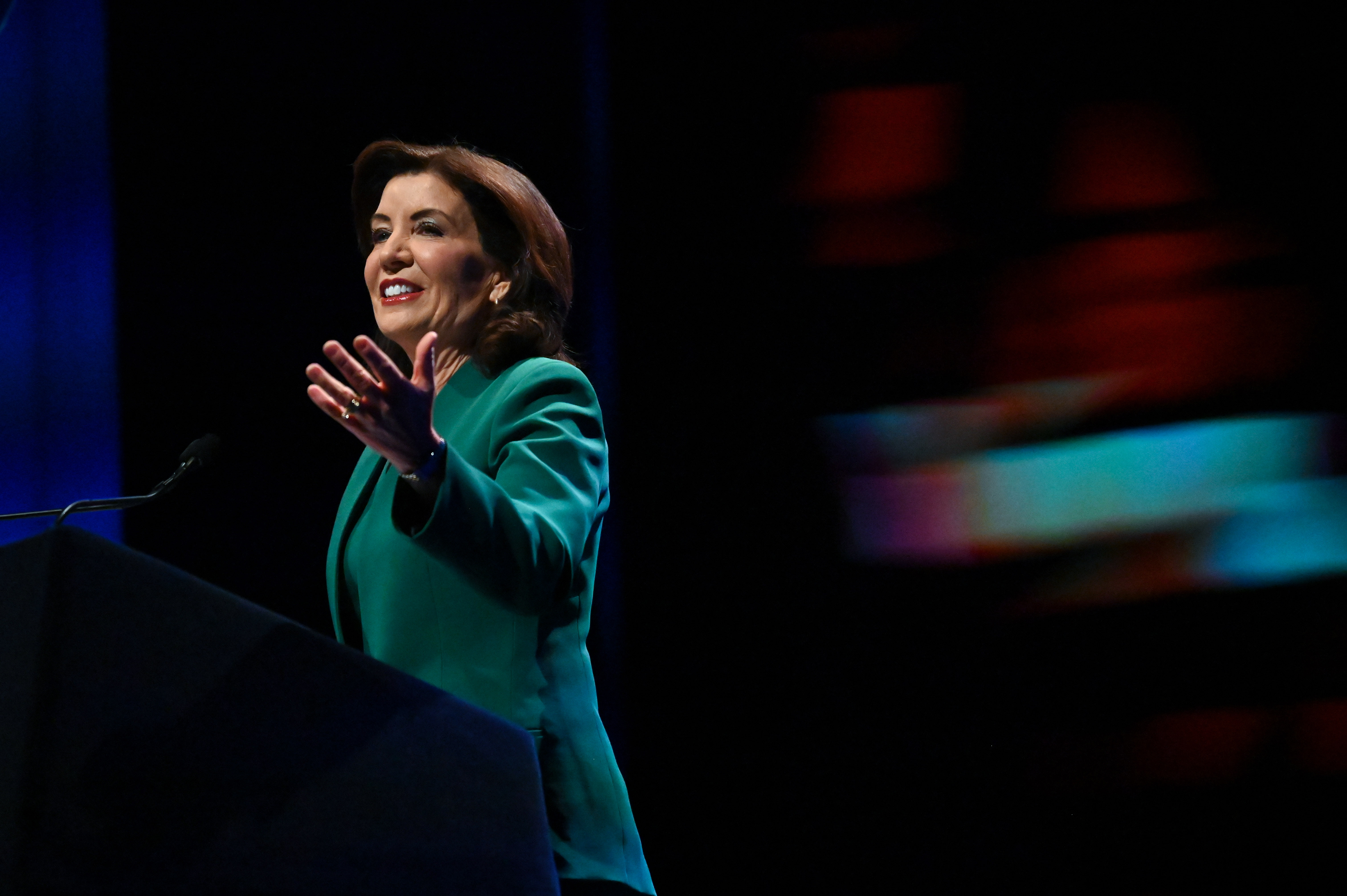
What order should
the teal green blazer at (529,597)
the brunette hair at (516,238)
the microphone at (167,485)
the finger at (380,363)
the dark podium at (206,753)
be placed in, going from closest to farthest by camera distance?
the dark podium at (206,753) → the finger at (380,363) → the teal green blazer at (529,597) → the microphone at (167,485) → the brunette hair at (516,238)

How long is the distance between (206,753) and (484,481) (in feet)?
0.96

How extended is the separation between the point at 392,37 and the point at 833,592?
A: 1374mm

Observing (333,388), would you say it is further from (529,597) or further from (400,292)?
(400,292)

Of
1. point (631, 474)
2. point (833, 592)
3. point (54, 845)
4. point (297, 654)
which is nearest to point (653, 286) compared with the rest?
point (631, 474)

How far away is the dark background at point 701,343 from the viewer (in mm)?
2020

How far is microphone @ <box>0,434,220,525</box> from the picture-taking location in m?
1.06

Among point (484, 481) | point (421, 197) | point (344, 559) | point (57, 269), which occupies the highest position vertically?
point (421, 197)

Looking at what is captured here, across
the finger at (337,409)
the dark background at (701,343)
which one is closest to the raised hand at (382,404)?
the finger at (337,409)

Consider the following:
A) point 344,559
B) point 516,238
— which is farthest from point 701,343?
point 344,559

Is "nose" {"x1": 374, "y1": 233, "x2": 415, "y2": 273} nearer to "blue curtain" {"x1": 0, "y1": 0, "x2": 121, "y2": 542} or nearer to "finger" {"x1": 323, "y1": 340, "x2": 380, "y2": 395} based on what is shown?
"finger" {"x1": 323, "y1": 340, "x2": 380, "y2": 395}

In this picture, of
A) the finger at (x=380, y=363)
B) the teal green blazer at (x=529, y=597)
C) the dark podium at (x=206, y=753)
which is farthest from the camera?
the teal green blazer at (x=529, y=597)

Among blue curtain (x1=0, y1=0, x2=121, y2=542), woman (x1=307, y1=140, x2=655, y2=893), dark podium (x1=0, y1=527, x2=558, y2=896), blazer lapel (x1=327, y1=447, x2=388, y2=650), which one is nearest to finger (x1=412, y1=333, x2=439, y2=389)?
woman (x1=307, y1=140, x2=655, y2=893)

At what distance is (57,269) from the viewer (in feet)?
7.17

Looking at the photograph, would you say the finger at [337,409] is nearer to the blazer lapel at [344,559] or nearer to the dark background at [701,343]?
the blazer lapel at [344,559]
